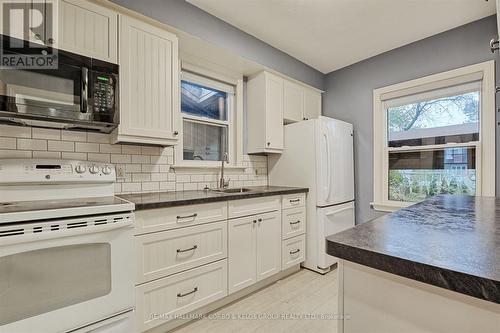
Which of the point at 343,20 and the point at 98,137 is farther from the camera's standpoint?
the point at 343,20

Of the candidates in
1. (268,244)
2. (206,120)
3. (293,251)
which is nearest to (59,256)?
(268,244)

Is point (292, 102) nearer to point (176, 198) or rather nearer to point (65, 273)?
point (176, 198)

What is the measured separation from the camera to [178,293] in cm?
166

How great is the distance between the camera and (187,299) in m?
1.71

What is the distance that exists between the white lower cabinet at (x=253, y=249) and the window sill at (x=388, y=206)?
54.8 inches

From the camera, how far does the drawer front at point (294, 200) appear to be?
2.47 metres

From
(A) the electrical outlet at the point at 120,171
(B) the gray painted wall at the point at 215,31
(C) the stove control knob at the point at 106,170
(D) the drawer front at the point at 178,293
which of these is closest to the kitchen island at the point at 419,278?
(D) the drawer front at the point at 178,293

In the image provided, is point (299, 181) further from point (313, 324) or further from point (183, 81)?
point (183, 81)

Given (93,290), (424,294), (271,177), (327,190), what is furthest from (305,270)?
(424,294)

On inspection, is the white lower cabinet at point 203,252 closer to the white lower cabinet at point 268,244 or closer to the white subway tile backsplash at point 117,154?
the white lower cabinet at point 268,244

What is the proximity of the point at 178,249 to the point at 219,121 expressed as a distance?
1514 mm

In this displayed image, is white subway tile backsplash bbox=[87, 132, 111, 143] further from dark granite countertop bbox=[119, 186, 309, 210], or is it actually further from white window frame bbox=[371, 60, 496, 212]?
white window frame bbox=[371, 60, 496, 212]

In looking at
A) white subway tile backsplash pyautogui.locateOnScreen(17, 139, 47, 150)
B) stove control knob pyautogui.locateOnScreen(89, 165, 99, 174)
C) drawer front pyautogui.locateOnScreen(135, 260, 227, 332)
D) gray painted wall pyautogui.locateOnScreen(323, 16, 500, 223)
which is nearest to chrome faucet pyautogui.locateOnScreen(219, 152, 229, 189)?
drawer front pyautogui.locateOnScreen(135, 260, 227, 332)

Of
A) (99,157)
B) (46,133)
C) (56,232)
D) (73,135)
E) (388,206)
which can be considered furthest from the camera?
(388,206)
